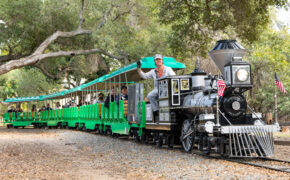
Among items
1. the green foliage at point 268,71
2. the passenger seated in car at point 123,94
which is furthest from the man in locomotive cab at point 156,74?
the green foliage at point 268,71

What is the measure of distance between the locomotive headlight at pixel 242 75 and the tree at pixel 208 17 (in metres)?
A: 6.05

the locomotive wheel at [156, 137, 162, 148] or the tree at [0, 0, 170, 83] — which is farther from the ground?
the tree at [0, 0, 170, 83]

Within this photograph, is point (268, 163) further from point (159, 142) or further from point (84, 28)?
point (84, 28)

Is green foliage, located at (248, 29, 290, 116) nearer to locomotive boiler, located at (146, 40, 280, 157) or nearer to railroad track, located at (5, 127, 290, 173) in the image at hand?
locomotive boiler, located at (146, 40, 280, 157)

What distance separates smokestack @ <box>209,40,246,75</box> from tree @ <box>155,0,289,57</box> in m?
5.24

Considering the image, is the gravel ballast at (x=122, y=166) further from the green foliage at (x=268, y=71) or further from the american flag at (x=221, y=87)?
the green foliage at (x=268, y=71)

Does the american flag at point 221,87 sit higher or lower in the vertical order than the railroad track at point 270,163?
higher

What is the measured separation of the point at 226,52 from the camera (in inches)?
378

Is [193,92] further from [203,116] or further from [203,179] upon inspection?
[203,179]

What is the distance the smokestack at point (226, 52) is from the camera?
9531 millimetres

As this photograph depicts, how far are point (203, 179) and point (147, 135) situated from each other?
24.8 ft

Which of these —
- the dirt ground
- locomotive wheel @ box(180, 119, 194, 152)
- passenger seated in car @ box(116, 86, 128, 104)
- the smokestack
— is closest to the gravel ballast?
the dirt ground

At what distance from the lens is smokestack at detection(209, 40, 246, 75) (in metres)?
9.53

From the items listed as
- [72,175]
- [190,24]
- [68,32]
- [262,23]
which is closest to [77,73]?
[68,32]
